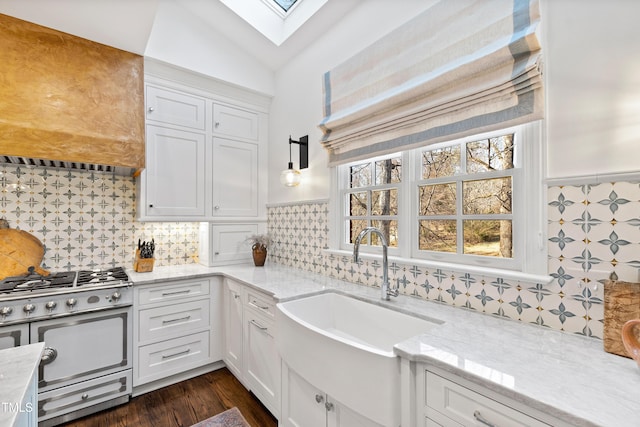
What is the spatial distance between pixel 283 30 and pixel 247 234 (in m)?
1.95

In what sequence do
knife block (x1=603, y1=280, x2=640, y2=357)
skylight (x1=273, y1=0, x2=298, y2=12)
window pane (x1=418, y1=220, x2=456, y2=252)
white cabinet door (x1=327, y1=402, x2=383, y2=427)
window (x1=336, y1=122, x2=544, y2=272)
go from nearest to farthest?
knife block (x1=603, y1=280, x2=640, y2=357), white cabinet door (x1=327, y1=402, x2=383, y2=427), window (x1=336, y1=122, x2=544, y2=272), window pane (x1=418, y1=220, x2=456, y2=252), skylight (x1=273, y1=0, x2=298, y2=12)

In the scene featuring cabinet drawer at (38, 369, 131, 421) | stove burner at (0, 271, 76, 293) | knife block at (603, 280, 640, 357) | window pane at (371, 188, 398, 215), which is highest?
window pane at (371, 188, 398, 215)

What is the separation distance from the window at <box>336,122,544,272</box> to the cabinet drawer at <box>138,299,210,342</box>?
1464mm

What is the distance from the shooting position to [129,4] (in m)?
1.76

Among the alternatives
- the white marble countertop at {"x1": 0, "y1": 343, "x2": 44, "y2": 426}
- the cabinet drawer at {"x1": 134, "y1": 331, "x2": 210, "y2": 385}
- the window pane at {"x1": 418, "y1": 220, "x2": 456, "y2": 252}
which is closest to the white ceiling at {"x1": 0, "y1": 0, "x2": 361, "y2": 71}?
the window pane at {"x1": 418, "y1": 220, "x2": 456, "y2": 252}

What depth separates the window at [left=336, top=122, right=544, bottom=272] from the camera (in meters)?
1.31

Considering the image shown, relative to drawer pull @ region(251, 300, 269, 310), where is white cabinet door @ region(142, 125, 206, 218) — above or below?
above

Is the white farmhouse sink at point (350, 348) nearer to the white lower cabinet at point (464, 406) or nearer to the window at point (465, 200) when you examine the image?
the white lower cabinet at point (464, 406)

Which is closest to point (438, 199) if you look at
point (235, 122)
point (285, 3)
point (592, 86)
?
point (592, 86)

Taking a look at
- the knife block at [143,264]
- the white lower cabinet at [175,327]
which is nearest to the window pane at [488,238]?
the white lower cabinet at [175,327]

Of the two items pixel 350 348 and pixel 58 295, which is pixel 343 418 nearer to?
pixel 350 348

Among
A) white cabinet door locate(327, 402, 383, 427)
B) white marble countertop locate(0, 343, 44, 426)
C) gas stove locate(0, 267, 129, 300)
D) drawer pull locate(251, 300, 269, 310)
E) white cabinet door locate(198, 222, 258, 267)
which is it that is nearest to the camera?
→ white marble countertop locate(0, 343, 44, 426)

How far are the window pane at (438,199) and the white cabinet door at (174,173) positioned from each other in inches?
75.6

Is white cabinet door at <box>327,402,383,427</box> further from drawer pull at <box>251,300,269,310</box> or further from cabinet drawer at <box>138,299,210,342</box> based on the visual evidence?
cabinet drawer at <box>138,299,210,342</box>
